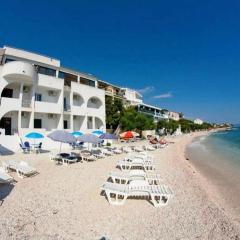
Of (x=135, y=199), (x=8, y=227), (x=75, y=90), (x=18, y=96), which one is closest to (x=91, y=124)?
(x=75, y=90)

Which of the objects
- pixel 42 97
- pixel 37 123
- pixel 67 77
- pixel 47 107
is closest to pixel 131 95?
pixel 67 77

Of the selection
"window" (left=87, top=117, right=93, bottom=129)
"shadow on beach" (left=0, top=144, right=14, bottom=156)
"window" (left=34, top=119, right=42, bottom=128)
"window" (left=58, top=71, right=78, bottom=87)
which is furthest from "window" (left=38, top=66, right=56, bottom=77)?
"shadow on beach" (left=0, top=144, right=14, bottom=156)

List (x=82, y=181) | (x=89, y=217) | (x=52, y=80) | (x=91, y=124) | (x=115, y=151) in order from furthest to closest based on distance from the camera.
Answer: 1. (x=91, y=124)
2. (x=52, y=80)
3. (x=115, y=151)
4. (x=82, y=181)
5. (x=89, y=217)

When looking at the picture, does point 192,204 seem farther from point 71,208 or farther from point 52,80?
point 52,80

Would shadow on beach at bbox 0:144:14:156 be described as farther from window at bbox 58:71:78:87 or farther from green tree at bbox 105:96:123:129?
green tree at bbox 105:96:123:129

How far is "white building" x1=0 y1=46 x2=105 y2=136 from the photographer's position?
23984 mm

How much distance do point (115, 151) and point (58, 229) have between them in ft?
56.3

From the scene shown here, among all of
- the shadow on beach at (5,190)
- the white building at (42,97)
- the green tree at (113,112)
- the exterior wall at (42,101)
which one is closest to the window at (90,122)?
the white building at (42,97)

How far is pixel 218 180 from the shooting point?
550 inches

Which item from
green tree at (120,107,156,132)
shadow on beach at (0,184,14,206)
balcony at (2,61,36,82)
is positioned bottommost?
shadow on beach at (0,184,14,206)

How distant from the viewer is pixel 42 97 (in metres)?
28.7

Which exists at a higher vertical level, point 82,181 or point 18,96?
point 18,96

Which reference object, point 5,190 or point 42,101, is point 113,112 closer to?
point 42,101

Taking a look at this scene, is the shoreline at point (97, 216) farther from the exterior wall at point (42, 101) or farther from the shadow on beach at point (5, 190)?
the exterior wall at point (42, 101)
